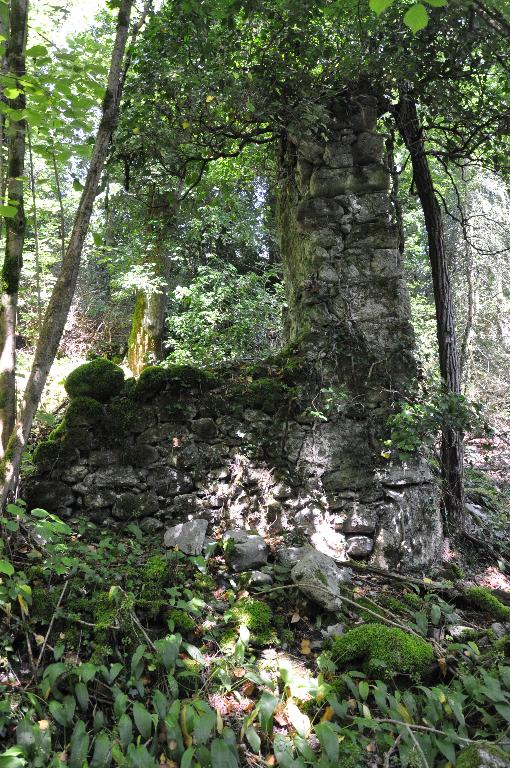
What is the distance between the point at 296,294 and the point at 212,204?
6.47 ft

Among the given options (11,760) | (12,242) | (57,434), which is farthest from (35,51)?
(11,760)

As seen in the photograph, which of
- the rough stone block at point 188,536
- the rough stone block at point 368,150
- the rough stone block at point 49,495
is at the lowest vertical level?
the rough stone block at point 188,536

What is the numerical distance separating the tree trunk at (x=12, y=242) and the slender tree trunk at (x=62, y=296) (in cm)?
20

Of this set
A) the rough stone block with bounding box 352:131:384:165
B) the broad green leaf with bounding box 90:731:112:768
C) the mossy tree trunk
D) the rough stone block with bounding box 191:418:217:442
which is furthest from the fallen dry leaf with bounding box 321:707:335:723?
the mossy tree trunk

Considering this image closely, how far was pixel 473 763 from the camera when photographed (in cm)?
202

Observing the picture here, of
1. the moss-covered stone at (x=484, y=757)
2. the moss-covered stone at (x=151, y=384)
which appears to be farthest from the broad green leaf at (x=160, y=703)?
the moss-covered stone at (x=151, y=384)

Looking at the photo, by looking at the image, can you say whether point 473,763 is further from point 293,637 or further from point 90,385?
point 90,385

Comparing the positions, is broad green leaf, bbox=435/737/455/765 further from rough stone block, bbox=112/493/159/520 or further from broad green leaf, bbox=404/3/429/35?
broad green leaf, bbox=404/3/429/35

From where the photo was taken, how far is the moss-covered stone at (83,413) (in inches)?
164

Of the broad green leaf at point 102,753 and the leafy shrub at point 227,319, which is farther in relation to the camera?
the leafy shrub at point 227,319

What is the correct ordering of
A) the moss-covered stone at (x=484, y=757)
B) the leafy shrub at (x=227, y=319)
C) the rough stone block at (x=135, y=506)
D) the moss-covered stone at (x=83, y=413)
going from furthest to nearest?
1. the leafy shrub at (x=227, y=319)
2. the moss-covered stone at (x=83, y=413)
3. the rough stone block at (x=135, y=506)
4. the moss-covered stone at (x=484, y=757)

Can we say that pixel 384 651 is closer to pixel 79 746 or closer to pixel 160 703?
pixel 160 703

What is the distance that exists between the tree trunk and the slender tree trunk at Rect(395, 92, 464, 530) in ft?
11.8

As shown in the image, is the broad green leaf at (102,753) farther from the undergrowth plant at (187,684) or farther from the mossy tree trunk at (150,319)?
the mossy tree trunk at (150,319)
